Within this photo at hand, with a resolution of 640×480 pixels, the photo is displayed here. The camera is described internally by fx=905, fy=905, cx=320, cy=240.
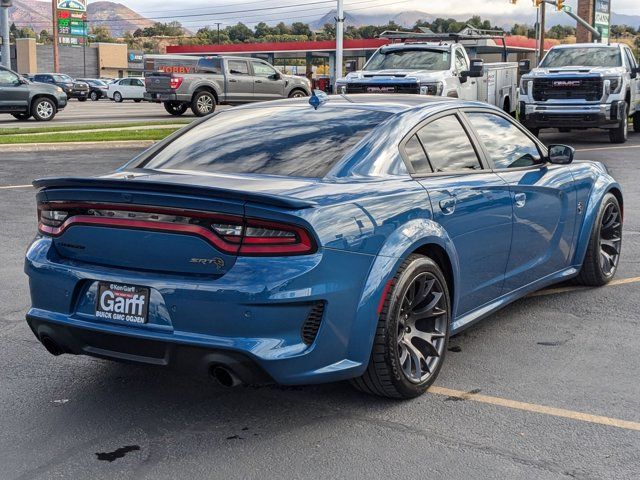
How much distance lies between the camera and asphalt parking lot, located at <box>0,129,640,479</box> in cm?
388

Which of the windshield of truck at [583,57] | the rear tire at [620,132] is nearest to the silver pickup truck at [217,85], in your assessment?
the windshield of truck at [583,57]

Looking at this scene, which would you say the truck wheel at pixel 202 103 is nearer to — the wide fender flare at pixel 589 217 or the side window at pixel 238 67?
the side window at pixel 238 67

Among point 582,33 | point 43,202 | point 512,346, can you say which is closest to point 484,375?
point 512,346

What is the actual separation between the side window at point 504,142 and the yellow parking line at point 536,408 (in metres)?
1.61

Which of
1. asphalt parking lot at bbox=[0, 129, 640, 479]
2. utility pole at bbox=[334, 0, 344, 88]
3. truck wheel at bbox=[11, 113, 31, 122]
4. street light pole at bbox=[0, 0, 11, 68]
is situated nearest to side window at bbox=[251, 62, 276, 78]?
utility pole at bbox=[334, 0, 344, 88]

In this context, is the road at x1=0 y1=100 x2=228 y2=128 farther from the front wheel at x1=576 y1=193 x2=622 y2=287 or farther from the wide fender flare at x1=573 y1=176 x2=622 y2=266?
the wide fender flare at x1=573 y1=176 x2=622 y2=266

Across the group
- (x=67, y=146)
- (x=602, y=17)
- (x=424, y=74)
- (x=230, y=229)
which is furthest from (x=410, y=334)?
(x=602, y=17)

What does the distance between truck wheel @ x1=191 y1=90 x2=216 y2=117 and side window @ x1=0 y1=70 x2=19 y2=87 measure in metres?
5.52

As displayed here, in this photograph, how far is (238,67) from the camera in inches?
1177

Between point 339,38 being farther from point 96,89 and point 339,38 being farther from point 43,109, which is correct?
point 96,89

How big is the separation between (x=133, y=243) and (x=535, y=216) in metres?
2.81

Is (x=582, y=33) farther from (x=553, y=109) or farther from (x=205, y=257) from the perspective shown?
(x=205, y=257)

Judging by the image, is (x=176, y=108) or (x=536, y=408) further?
(x=176, y=108)

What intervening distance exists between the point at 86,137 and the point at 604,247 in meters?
14.9
